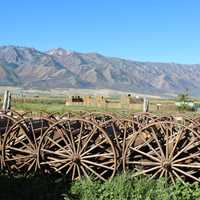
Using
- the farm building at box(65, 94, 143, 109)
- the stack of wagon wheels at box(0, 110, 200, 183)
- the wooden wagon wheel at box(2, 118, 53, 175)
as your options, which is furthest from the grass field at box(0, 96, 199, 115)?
the stack of wagon wheels at box(0, 110, 200, 183)

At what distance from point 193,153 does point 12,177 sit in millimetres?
3203

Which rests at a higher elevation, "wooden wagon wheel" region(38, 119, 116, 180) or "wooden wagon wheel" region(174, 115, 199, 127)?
"wooden wagon wheel" region(174, 115, 199, 127)

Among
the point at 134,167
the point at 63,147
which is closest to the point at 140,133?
the point at 134,167

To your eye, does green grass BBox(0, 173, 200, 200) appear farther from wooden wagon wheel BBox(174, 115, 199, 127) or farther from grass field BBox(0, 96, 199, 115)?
grass field BBox(0, 96, 199, 115)

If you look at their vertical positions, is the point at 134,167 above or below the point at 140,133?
below

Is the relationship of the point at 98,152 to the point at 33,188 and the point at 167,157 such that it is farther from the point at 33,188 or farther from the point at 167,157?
the point at 33,188

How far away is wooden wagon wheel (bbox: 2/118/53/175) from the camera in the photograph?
913 cm

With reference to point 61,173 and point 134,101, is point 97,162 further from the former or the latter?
point 134,101

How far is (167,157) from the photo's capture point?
8.46 m

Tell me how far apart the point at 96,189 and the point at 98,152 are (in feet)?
4.96

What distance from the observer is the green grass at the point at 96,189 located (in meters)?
7.20

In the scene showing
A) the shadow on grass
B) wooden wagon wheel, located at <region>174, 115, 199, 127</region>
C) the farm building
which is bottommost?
the shadow on grass

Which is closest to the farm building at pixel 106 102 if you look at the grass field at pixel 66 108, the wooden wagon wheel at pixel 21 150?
the grass field at pixel 66 108

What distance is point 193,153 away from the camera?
9023 millimetres
